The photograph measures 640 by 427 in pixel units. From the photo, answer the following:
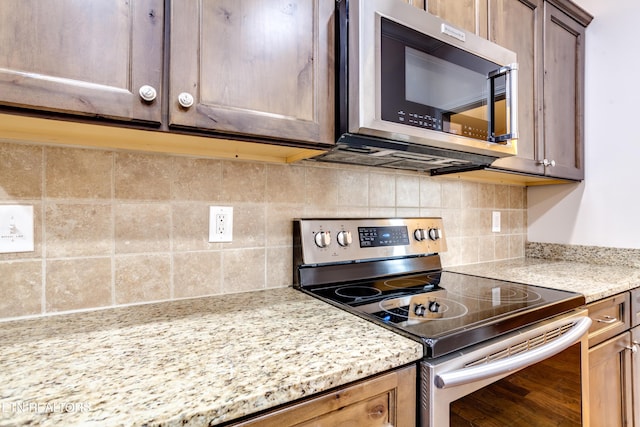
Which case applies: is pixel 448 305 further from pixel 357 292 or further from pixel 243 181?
pixel 243 181

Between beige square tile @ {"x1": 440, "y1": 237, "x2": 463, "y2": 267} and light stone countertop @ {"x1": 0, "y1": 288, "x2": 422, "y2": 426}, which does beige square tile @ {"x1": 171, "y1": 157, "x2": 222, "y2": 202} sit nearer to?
light stone countertop @ {"x1": 0, "y1": 288, "x2": 422, "y2": 426}

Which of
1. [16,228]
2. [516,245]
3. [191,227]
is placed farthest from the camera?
[516,245]

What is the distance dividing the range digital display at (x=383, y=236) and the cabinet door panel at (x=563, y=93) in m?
0.81

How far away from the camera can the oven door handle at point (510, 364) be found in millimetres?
671

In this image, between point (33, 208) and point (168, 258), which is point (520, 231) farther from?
point (33, 208)

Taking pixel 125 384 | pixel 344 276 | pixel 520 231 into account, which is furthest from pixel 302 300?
pixel 520 231

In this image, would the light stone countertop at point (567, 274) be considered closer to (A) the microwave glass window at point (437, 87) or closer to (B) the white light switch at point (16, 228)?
(A) the microwave glass window at point (437, 87)

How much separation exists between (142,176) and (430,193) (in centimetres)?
122

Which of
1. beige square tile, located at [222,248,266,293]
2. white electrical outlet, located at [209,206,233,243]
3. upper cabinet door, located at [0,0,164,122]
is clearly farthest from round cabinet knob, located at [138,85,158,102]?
beige square tile, located at [222,248,266,293]

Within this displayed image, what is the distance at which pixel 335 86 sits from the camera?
0.90 m

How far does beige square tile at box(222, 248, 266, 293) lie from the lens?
1080 millimetres

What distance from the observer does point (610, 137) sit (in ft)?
5.49

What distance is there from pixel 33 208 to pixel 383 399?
95 centimetres

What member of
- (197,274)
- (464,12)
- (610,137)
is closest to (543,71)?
(610,137)
